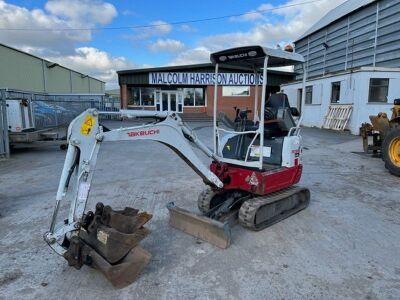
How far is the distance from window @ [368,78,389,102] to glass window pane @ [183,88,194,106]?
1581 centimetres

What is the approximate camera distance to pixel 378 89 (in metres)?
16.3

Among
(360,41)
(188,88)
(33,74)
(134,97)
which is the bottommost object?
(134,97)

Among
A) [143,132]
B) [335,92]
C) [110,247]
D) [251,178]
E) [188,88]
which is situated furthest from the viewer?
[188,88]

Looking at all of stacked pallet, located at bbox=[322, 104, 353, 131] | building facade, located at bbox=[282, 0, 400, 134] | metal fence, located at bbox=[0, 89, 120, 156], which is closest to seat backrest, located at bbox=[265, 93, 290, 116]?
metal fence, located at bbox=[0, 89, 120, 156]

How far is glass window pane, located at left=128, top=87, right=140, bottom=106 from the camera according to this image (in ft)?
97.4

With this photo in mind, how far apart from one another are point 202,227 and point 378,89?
15.2 meters

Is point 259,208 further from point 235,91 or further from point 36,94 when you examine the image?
point 235,91

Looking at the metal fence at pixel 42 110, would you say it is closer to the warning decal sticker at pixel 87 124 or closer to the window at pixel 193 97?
the warning decal sticker at pixel 87 124

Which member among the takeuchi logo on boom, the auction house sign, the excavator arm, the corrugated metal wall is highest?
the corrugated metal wall

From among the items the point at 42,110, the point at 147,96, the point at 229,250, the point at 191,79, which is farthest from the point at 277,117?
the point at 147,96

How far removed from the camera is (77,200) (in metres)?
3.39

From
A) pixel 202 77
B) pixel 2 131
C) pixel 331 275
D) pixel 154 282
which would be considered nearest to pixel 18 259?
pixel 154 282

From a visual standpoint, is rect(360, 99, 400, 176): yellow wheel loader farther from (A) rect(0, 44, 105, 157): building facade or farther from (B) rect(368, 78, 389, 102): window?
(A) rect(0, 44, 105, 157): building facade

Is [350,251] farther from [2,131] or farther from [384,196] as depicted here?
[2,131]
